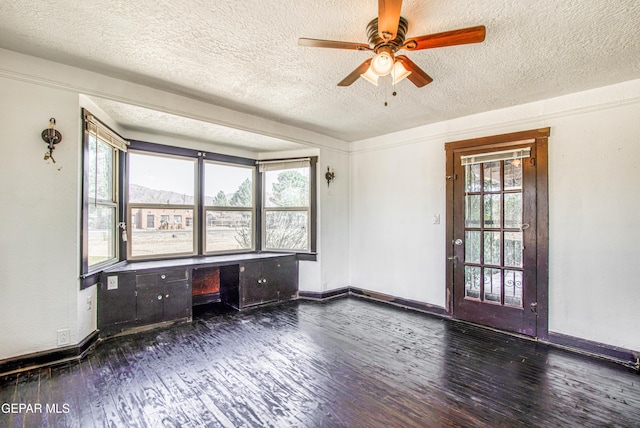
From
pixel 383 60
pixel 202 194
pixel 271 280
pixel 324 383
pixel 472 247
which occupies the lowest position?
pixel 324 383

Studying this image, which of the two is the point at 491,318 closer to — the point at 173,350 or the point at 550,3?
the point at 550,3

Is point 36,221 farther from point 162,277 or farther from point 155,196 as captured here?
point 155,196

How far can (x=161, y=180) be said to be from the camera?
4230 mm

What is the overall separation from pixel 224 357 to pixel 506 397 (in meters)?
2.35

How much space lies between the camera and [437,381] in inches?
95.7

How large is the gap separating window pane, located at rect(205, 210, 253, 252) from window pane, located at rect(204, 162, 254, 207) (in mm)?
166

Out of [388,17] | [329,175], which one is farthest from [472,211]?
[388,17]

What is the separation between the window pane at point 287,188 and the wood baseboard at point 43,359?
304 cm

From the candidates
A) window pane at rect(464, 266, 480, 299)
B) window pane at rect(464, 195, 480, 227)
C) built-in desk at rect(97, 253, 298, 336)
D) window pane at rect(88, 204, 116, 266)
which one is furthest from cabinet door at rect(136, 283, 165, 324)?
window pane at rect(464, 195, 480, 227)

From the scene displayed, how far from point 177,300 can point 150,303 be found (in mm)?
297

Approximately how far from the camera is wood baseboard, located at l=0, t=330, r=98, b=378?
2469 millimetres

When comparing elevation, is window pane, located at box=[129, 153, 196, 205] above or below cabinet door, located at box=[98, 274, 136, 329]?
above

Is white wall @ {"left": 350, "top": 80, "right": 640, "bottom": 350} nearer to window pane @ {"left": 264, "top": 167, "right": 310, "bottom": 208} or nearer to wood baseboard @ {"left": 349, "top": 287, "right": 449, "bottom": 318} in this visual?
wood baseboard @ {"left": 349, "top": 287, "right": 449, "bottom": 318}

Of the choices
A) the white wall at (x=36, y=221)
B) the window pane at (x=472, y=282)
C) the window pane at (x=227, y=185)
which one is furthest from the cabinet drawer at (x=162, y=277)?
the window pane at (x=472, y=282)
